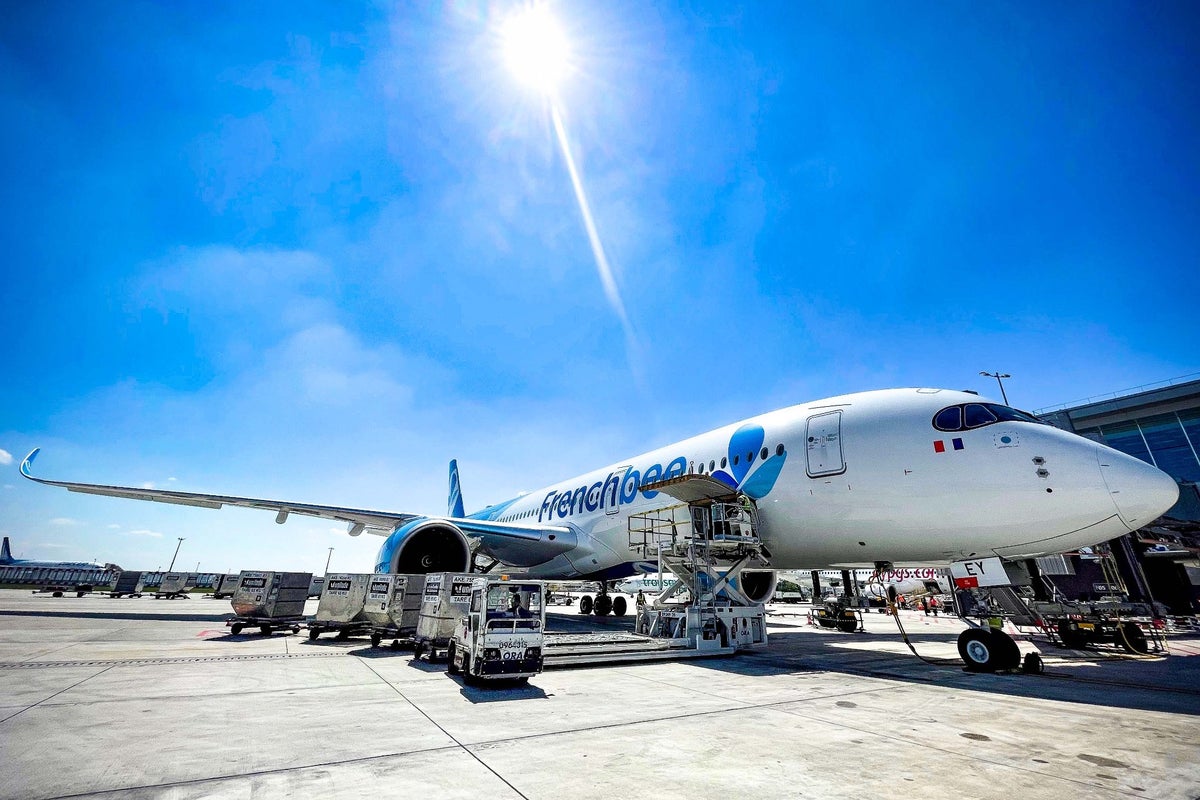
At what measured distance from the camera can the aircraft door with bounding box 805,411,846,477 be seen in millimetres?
9258

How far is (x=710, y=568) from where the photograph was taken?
32.9 feet

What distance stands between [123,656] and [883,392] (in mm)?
13877

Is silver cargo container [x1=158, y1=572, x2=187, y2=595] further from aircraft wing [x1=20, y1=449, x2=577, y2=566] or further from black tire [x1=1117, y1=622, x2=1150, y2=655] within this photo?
black tire [x1=1117, y1=622, x2=1150, y2=655]

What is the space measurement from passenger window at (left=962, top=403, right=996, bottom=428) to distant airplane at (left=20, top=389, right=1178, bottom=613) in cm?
2

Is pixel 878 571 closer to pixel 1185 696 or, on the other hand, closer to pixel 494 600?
pixel 1185 696

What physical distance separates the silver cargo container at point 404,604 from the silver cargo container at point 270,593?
12.5 feet

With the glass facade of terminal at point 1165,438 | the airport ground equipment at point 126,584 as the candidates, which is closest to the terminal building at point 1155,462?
the glass facade of terminal at point 1165,438

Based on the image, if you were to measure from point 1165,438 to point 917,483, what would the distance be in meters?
44.4

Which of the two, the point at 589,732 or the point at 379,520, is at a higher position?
the point at 379,520

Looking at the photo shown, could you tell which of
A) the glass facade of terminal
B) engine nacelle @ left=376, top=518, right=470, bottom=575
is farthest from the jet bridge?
the glass facade of terminal

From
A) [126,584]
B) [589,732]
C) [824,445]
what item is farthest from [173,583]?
[824,445]

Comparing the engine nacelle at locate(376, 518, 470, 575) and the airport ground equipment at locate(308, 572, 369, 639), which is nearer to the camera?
the airport ground equipment at locate(308, 572, 369, 639)

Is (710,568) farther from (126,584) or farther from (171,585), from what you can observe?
(126,584)

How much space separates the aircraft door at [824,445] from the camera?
926cm
